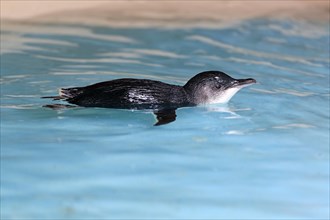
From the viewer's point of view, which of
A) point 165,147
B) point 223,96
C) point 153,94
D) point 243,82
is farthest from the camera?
point 223,96

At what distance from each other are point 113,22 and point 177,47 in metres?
1.62

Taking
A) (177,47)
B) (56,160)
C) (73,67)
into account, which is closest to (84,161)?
(56,160)

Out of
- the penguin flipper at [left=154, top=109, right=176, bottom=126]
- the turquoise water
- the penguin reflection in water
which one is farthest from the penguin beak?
the penguin flipper at [left=154, top=109, right=176, bottom=126]

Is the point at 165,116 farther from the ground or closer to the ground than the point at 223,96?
closer to the ground

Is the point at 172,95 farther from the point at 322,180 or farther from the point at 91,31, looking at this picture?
the point at 91,31

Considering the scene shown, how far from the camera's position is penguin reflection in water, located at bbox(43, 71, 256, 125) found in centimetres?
492

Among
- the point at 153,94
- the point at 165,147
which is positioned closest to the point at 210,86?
the point at 153,94

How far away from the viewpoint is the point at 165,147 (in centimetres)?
459

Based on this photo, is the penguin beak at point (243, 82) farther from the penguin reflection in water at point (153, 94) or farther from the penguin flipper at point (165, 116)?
the penguin flipper at point (165, 116)

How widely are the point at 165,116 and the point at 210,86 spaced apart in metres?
0.51

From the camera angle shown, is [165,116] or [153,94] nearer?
[165,116]

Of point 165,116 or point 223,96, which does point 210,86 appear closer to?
point 223,96

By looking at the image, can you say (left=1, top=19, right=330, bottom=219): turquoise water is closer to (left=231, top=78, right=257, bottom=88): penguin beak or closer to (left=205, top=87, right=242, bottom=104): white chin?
(left=205, top=87, right=242, bottom=104): white chin

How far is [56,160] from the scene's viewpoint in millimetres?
4277
